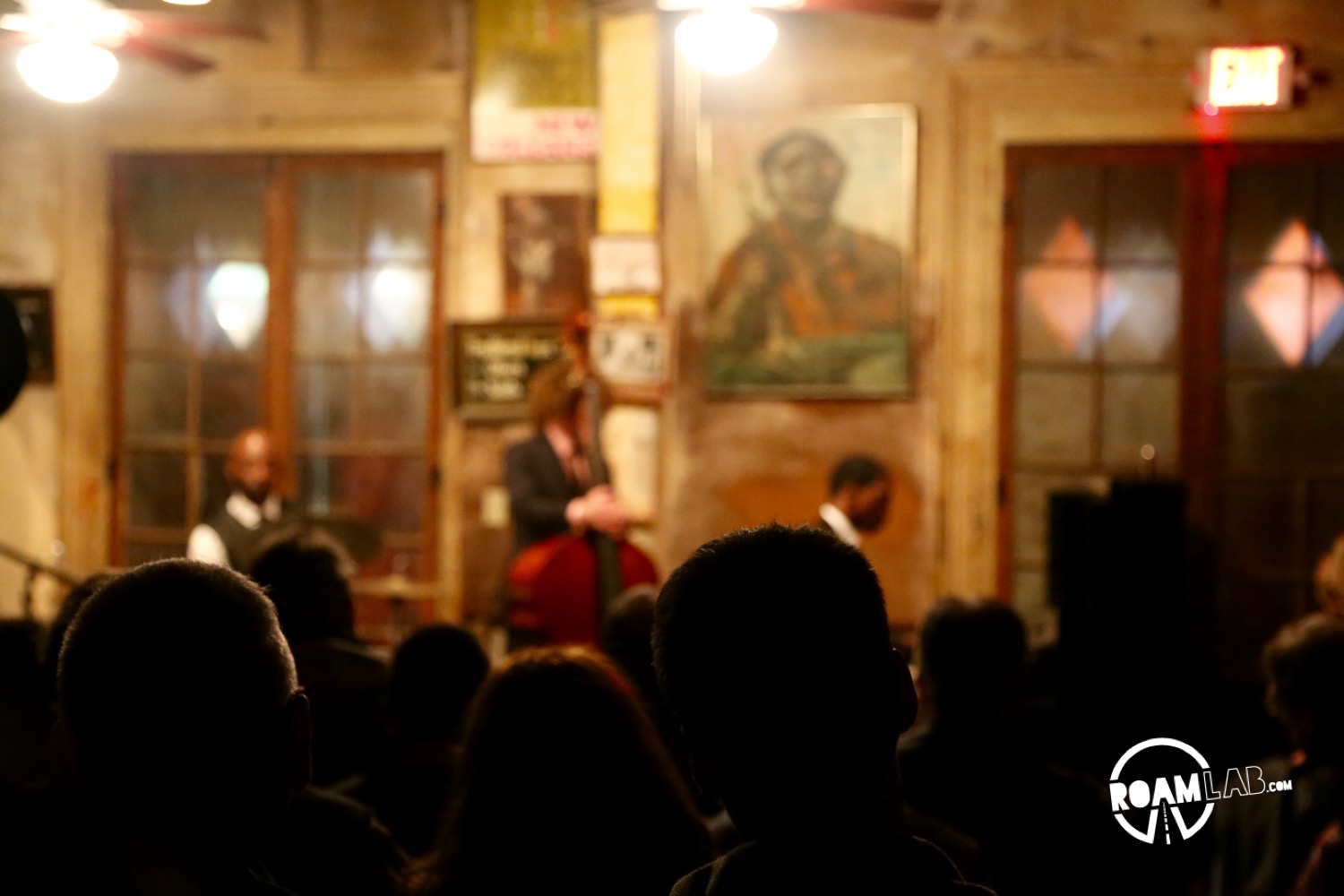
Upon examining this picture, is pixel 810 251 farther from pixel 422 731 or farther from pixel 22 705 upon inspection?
pixel 22 705

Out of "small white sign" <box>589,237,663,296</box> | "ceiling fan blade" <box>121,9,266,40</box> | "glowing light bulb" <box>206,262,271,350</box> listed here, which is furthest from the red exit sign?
"glowing light bulb" <box>206,262,271,350</box>

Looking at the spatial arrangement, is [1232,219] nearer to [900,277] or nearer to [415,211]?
[900,277]

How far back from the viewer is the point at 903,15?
439 centimetres

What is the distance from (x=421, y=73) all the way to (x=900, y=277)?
236cm

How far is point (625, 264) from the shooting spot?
5895 mm

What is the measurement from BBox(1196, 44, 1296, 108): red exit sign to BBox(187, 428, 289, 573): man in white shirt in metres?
4.16

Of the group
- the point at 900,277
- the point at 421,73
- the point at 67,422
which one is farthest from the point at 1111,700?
the point at 67,422

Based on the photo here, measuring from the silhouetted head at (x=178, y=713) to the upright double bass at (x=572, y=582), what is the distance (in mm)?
3591

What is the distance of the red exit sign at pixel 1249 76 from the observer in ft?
18.5

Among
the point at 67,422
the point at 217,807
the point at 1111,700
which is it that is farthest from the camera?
the point at 67,422

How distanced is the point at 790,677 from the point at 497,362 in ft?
16.7

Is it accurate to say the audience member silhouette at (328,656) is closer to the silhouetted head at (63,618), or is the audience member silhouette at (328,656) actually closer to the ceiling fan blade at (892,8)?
the silhouetted head at (63,618)

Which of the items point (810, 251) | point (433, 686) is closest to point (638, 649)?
point (433, 686)

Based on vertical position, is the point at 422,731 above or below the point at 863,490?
below
